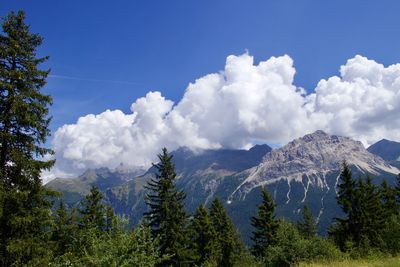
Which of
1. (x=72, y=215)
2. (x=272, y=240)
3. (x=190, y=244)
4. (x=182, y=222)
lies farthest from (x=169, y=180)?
(x=272, y=240)

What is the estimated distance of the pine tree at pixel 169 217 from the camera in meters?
42.1

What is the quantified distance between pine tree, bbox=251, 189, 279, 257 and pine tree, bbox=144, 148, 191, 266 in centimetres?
1658

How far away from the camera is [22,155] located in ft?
71.1

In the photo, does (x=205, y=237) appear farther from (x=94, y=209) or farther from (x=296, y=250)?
(x=296, y=250)

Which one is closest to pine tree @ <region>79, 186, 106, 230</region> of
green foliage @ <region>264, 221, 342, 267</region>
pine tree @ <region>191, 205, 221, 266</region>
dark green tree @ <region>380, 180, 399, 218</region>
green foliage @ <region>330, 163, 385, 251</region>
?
pine tree @ <region>191, 205, 221, 266</region>

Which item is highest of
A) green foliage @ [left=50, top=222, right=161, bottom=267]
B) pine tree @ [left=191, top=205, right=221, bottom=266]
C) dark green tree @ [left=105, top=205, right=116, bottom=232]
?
dark green tree @ [left=105, top=205, right=116, bottom=232]

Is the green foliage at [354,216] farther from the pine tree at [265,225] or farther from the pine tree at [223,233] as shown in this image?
the pine tree at [223,233]

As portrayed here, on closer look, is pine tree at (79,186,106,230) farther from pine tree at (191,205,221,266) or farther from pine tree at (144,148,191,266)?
pine tree at (191,205,221,266)

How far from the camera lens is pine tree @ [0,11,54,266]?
821 inches

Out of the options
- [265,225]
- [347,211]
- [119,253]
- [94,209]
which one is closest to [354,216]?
[347,211]

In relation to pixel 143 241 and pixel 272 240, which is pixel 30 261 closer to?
pixel 143 241

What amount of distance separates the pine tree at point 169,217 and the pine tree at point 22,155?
20.0m

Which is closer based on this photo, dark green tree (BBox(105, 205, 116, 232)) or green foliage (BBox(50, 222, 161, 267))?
green foliage (BBox(50, 222, 161, 267))

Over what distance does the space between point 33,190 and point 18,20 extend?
34.7 feet
